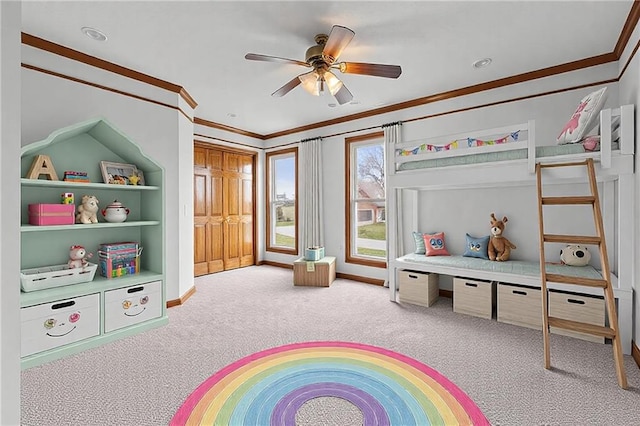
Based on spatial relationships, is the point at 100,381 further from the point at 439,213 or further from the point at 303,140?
the point at 303,140

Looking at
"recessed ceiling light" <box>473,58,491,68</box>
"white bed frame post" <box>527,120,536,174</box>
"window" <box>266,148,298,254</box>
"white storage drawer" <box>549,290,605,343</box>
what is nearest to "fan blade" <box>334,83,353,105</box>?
"recessed ceiling light" <box>473,58,491,68</box>

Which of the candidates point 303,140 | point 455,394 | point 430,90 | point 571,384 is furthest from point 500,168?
point 303,140

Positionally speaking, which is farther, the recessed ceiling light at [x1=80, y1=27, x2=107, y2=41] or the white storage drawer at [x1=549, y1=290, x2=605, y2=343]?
the white storage drawer at [x1=549, y1=290, x2=605, y2=343]

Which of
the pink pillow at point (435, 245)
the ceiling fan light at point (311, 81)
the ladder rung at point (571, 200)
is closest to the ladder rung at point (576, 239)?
the ladder rung at point (571, 200)

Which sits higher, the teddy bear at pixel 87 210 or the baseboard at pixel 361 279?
the teddy bear at pixel 87 210

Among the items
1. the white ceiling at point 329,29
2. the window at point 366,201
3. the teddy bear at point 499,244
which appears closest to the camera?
the white ceiling at point 329,29

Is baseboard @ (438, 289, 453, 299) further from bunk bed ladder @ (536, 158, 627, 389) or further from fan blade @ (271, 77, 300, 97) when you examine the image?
fan blade @ (271, 77, 300, 97)

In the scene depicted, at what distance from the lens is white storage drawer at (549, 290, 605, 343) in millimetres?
2705

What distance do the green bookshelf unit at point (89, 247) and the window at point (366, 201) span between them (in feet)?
9.35

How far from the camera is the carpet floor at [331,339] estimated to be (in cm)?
184

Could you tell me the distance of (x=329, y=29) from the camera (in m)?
2.61

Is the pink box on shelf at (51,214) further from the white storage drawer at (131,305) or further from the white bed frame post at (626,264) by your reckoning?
the white bed frame post at (626,264)

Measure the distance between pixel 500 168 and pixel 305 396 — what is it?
262cm

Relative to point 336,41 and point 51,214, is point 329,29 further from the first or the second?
point 51,214
